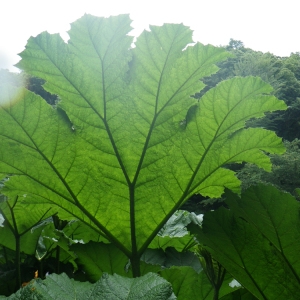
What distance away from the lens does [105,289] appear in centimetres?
43

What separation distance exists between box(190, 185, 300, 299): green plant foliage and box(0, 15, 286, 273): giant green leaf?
0.34 ft

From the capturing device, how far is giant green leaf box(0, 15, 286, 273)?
2.03 ft

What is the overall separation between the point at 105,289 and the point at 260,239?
0.78 ft

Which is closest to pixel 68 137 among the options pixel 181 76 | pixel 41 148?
pixel 41 148

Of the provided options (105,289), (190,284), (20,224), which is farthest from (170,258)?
(105,289)

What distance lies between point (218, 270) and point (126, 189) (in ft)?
0.67

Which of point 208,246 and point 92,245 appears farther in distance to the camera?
point 92,245

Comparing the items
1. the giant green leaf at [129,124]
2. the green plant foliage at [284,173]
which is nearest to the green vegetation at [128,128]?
the giant green leaf at [129,124]

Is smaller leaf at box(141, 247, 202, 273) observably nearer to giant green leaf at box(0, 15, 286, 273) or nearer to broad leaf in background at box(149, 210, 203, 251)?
broad leaf in background at box(149, 210, 203, 251)

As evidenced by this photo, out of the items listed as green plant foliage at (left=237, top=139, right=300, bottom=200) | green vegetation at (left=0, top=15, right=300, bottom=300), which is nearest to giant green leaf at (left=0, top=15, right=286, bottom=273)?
green vegetation at (left=0, top=15, right=300, bottom=300)

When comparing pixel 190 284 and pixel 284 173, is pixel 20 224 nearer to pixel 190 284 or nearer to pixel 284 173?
pixel 190 284

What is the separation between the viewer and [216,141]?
63 centimetres

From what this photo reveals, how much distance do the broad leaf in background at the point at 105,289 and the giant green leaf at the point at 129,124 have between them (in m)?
0.20

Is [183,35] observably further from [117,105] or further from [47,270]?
[47,270]
